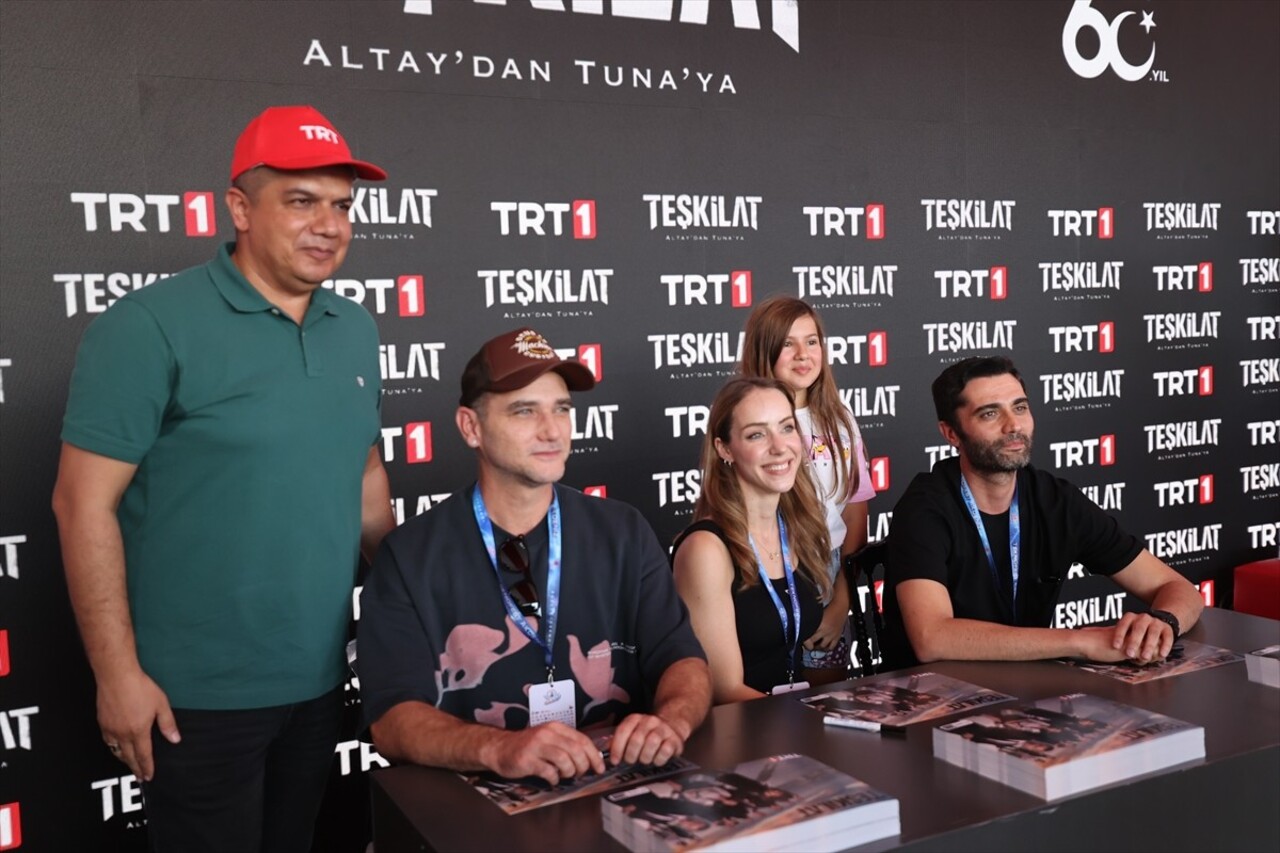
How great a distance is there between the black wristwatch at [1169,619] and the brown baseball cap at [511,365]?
115 cm

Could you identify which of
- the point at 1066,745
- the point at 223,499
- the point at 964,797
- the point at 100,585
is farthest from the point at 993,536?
the point at 100,585

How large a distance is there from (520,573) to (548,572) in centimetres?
5

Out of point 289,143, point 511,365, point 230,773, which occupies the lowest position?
point 230,773

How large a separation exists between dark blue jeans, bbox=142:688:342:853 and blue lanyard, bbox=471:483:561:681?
402 millimetres

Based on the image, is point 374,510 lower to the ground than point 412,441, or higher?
lower

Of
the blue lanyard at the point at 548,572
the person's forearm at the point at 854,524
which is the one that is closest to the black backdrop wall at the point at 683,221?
the person's forearm at the point at 854,524

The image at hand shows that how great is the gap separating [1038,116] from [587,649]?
3.29 m

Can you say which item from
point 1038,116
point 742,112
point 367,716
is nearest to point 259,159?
point 367,716

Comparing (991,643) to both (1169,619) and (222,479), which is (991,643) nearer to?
(1169,619)

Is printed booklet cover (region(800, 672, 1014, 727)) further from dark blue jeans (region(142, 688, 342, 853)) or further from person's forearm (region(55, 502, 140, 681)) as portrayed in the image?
person's forearm (region(55, 502, 140, 681))

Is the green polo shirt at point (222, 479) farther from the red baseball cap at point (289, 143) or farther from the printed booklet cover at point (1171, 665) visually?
the printed booklet cover at point (1171, 665)

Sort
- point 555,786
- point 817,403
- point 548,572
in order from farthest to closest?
point 817,403 < point 548,572 < point 555,786

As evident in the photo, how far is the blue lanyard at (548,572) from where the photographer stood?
180 centimetres

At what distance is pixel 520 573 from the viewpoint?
6.00 feet
